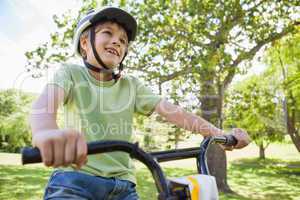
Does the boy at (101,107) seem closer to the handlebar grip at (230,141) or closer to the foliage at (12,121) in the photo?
the handlebar grip at (230,141)

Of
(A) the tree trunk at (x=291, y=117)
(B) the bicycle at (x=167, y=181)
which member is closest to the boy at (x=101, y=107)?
(B) the bicycle at (x=167, y=181)

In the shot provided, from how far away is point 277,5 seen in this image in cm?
1070

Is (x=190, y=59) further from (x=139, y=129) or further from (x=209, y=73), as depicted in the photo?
(x=139, y=129)

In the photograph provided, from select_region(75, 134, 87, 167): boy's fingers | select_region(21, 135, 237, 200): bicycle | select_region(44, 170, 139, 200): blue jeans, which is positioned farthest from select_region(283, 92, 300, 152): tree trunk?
select_region(75, 134, 87, 167): boy's fingers

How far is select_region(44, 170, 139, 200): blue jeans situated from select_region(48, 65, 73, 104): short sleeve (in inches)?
17.5

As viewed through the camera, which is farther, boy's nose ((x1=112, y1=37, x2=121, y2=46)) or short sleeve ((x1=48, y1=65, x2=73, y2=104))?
boy's nose ((x1=112, y1=37, x2=121, y2=46))

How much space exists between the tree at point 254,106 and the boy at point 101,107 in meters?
9.42

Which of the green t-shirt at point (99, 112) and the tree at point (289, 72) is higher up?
the tree at point (289, 72)

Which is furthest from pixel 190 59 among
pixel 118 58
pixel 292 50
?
pixel 118 58

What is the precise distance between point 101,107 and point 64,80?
30 cm

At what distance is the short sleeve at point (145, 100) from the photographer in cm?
242

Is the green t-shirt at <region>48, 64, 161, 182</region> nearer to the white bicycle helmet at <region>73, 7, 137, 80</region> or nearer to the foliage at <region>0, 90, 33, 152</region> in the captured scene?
the white bicycle helmet at <region>73, 7, 137, 80</region>

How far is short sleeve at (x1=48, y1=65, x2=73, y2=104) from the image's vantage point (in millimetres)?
1913

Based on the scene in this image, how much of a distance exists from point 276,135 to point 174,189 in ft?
61.4
